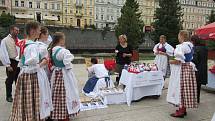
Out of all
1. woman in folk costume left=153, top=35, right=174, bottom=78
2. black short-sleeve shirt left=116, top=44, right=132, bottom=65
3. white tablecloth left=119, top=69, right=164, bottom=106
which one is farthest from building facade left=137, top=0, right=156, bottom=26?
white tablecloth left=119, top=69, right=164, bottom=106

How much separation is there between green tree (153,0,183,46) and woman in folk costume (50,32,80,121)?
29147 mm

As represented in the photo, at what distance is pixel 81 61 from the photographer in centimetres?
1747

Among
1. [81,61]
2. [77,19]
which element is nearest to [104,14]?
[77,19]

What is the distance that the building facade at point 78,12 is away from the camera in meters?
77.6

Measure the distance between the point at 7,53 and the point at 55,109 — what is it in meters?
2.32

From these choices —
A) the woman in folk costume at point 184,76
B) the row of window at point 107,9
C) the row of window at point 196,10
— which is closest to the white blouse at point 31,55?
the woman in folk costume at point 184,76

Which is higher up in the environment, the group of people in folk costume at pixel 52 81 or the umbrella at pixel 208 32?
the umbrella at pixel 208 32

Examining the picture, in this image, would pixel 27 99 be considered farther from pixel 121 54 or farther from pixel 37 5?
pixel 37 5

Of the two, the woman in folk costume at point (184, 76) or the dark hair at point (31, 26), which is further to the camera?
the woman in folk costume at point (184, 76)

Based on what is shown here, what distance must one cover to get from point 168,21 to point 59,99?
1207 inches

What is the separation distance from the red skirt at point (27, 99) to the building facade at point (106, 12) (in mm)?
79200

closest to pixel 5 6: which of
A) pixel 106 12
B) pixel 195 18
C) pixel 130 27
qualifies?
pixel 106 12

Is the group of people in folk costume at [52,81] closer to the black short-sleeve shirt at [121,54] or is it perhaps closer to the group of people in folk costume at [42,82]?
the group of people in folk costume at [42,82]

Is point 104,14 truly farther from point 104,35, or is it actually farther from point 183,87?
point 183,87
